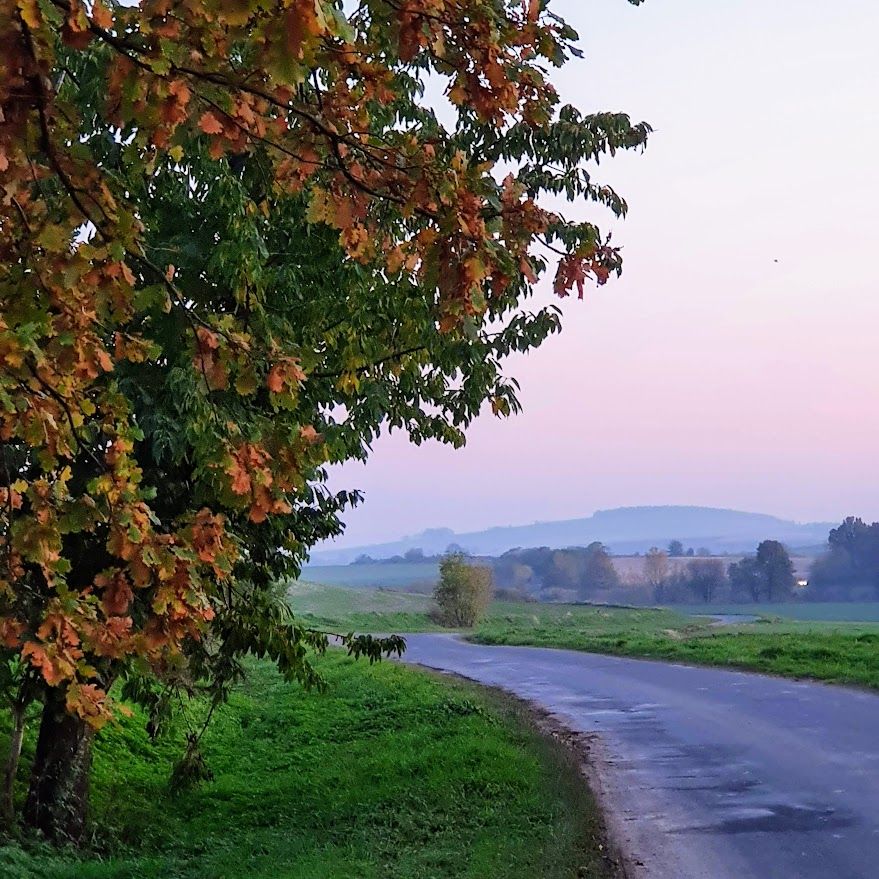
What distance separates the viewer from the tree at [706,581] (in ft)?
404

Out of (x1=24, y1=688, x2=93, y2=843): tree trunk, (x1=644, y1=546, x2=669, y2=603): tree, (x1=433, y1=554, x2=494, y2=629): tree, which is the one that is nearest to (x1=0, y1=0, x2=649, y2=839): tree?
(x1=24, y1=688, x2=93, y2=843): tree trunk

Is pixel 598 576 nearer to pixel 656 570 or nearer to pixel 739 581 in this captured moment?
pixel 656 570

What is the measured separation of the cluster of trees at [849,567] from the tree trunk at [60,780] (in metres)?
115

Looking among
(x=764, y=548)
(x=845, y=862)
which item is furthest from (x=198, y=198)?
(x=764, y=548)

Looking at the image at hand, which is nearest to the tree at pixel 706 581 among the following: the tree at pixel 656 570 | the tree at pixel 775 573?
the tree at pixel 656 570

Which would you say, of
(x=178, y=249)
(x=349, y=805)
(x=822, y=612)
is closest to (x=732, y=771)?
(x=349, y=805)

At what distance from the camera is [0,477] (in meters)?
6.10

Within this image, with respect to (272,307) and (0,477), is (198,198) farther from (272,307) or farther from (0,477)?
(0,477)

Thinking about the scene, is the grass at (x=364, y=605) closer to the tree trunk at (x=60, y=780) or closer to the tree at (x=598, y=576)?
the tree at (x=598, y=576)

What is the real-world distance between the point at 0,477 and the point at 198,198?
3.48 m

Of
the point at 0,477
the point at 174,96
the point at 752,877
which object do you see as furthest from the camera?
the point at 752,877

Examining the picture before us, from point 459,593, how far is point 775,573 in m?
65.2

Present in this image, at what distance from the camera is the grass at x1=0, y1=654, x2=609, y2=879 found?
8500 millimetres

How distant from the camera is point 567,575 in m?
169
